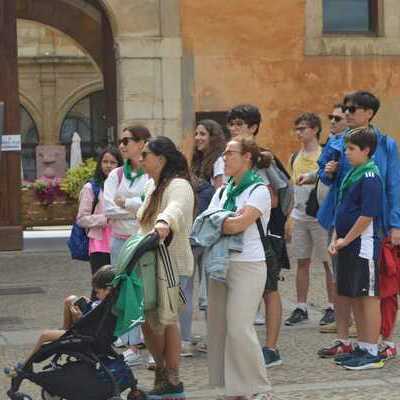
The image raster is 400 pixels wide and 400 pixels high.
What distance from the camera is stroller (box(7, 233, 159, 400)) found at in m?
6.82

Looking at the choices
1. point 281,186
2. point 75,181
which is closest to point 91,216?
point 281,186

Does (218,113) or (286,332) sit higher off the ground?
(218,113)

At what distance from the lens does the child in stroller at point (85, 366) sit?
22.4ft

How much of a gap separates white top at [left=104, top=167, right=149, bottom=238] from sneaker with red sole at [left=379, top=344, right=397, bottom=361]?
206 centimetres

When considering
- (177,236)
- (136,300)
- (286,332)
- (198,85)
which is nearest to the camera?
(136,300)

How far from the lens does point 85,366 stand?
22.6 feet

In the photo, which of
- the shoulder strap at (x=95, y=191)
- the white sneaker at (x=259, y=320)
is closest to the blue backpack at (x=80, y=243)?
the shoulder strap at (x=95, y=191)

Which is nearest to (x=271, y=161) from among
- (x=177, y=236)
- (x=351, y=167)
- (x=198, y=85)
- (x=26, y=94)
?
(x=351, y=167)

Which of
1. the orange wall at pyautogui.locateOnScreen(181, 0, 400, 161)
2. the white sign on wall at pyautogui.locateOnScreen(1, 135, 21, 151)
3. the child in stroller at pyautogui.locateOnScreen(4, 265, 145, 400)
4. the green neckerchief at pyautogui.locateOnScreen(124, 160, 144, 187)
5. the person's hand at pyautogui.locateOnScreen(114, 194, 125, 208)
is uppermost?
the orange wall at pyautogui.locateOnScreen(181, 0, 400, 161)

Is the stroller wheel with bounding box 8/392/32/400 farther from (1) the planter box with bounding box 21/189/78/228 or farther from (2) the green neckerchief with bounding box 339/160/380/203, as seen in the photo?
(1) the planter box with bounding box 21/189/78/228

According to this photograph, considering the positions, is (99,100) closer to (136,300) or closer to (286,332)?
(286,332)

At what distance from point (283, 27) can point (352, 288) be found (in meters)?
9.33

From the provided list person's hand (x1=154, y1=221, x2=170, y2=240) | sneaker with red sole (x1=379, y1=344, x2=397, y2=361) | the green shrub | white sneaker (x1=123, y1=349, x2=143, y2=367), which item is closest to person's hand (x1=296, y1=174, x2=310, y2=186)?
sneaker with red sole (x1=379, y1=344, x2=397, y2=361)

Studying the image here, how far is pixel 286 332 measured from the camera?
986 cm
